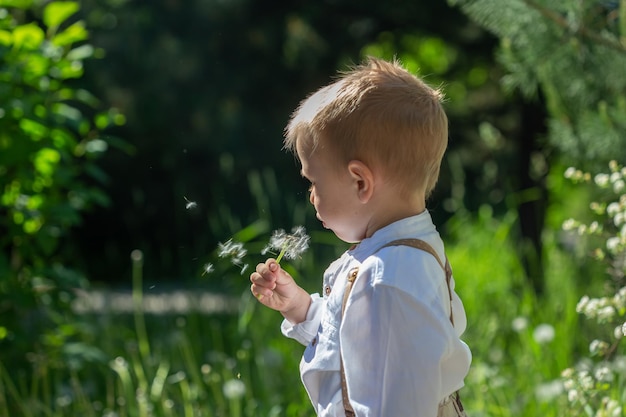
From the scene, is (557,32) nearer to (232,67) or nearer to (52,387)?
(52,387)

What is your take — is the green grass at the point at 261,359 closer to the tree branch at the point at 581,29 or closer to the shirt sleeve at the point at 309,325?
the shirt sleeve at the point at 309,325

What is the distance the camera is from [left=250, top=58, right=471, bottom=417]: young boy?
1.55m

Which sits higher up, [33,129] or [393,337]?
[393,337]

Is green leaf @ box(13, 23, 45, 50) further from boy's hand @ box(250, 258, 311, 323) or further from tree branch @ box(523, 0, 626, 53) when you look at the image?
boy's hand @ box(250, 258, 311, 323)

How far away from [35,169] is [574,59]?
1.95 metres

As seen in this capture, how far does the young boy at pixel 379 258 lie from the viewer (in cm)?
155

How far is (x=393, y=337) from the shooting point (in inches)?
60.8

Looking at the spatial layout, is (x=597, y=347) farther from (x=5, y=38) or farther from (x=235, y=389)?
(x=5, y=38)

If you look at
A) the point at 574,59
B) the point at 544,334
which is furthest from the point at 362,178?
the point at 574,59

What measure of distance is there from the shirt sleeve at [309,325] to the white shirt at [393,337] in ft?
0.65

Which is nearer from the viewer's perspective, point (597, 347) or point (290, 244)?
point (290, 244)

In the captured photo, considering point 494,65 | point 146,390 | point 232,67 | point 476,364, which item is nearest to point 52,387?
point 146,390

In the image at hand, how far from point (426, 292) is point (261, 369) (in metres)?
1.97

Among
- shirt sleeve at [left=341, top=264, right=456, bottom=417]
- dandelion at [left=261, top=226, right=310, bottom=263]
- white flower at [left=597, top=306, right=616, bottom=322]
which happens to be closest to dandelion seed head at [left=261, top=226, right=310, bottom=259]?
dandelion at [left=261, top=226, right=310, bottom=263]
